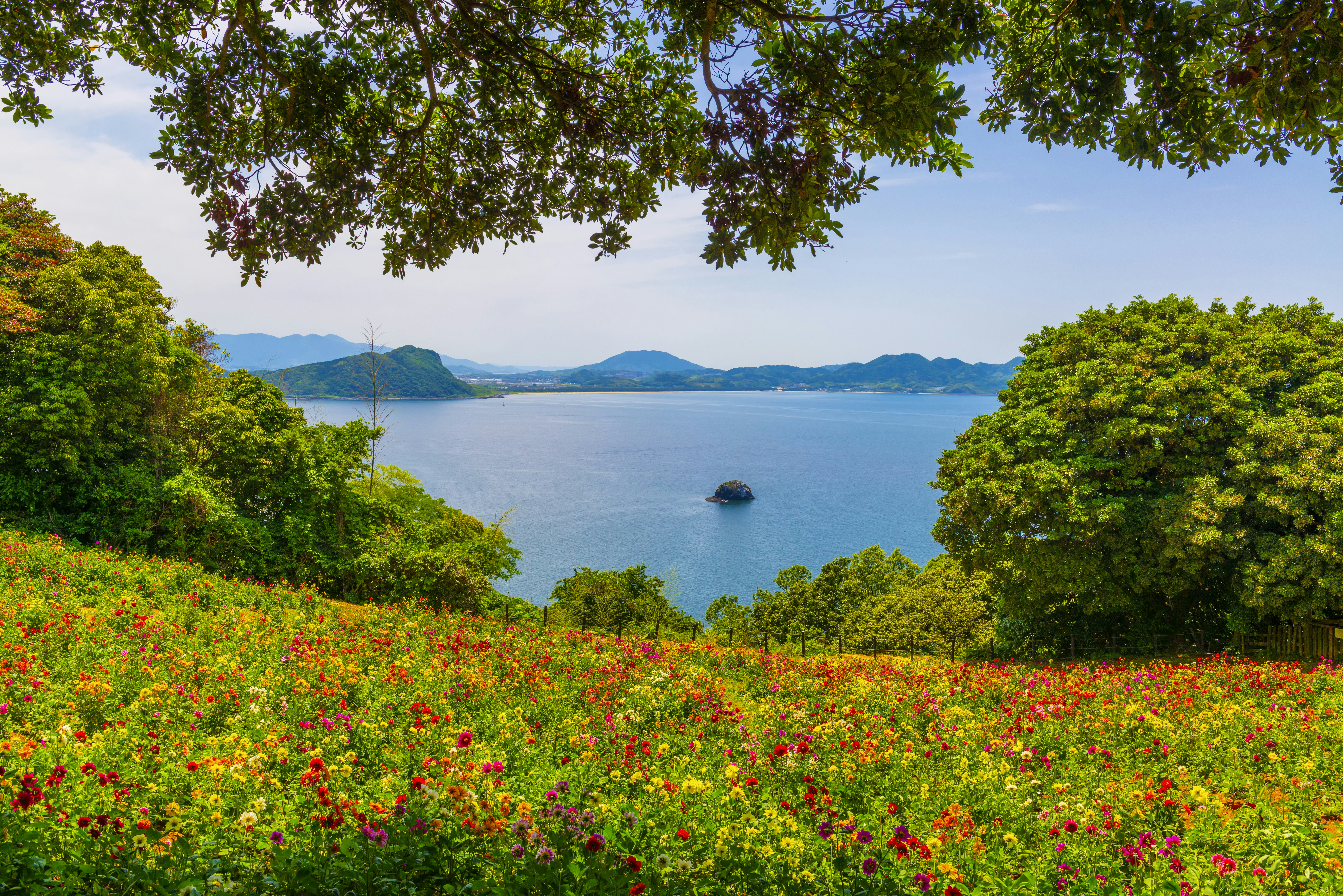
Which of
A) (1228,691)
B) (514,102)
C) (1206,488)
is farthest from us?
(1206,488)

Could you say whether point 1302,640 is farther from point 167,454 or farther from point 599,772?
point 167,454

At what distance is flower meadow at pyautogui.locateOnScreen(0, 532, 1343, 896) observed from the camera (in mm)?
3230

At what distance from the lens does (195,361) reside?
2198cm

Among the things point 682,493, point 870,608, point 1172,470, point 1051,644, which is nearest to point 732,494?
point 682,493

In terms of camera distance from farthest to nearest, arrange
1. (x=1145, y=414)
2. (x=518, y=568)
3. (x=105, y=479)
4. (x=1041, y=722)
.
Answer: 1. (x=518, y=568)
2. (x=105, y=479)
3. (x=1145, y=414)
4. (x=1041, y=722)

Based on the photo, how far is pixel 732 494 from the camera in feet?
262

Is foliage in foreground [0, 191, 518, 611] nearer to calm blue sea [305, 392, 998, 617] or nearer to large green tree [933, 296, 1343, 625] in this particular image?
calm blue sea [305, 392, 998, 617]

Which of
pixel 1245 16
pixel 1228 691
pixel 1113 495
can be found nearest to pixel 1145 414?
pixel 1113 495

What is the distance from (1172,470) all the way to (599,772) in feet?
54.1

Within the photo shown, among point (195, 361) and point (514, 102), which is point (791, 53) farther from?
point (195, 361)

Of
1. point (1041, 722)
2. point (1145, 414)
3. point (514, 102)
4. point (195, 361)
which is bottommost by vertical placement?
point (1041, 722)

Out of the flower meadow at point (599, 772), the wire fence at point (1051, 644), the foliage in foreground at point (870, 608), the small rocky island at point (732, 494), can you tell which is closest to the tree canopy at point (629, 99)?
the flower meadow at point (599, 772)

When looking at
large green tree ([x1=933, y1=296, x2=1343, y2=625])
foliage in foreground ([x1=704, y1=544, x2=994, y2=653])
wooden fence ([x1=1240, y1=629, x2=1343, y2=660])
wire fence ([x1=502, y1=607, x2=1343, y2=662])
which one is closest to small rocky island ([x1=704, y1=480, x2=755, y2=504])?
foliage in foreground ([x1=704, y1=544, x2=994, y2=653])

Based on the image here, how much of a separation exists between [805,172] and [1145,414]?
50.0 ft
